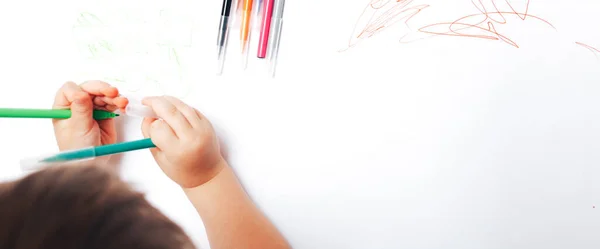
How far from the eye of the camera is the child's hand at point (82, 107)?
1.28 ft

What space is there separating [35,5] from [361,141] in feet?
1.02

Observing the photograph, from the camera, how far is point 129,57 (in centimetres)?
42

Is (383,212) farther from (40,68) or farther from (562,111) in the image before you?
(40,68)

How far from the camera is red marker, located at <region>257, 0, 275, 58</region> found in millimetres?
418

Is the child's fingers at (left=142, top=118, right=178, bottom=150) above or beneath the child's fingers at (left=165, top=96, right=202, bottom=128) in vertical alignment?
beneath

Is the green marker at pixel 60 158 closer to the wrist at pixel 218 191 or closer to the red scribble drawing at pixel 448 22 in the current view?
the wrist at pixel 218 191

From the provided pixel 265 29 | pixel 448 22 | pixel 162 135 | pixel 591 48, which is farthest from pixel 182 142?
pixel 591 48

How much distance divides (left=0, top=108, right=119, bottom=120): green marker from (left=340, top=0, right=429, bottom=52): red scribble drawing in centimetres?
22

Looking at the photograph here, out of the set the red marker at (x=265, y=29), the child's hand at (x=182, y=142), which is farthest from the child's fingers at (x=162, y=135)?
the red marker at (x=265, y=29)

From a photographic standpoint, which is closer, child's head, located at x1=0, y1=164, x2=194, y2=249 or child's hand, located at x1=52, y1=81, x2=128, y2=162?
child's head, located at x1=0, y1=164, x2=194, y2=249

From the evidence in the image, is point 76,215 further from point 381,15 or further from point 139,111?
point 381,15

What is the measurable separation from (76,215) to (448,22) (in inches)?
12.6

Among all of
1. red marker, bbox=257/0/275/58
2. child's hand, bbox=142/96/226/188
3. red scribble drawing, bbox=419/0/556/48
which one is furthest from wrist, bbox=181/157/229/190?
red scribble drawing, bbox=419/0/556/48

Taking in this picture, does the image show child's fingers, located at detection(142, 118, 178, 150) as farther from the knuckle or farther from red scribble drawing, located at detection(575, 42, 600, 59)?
red scribble drawing, located at detection(575, 42, 600, 59)
